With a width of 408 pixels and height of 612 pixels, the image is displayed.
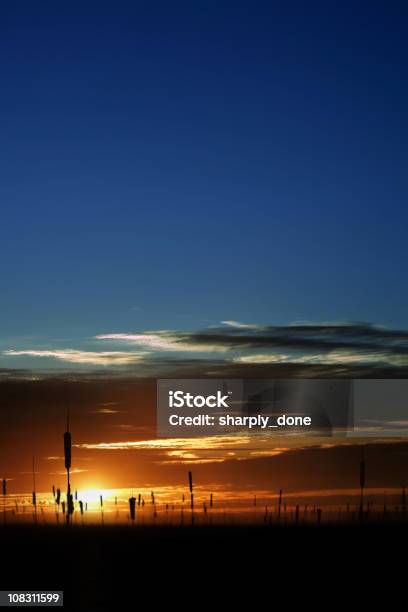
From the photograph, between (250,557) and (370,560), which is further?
(250,557)

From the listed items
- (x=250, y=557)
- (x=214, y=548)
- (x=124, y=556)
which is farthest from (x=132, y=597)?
(x=214, y=548)

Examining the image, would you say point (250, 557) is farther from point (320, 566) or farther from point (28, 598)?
point (28, 598)

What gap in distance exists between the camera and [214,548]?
501 feet

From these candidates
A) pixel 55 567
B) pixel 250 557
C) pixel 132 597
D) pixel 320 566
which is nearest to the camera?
pixel 132 597

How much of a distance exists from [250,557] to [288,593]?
57854mm

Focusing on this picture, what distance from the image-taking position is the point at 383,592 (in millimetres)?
66812

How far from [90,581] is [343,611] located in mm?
A: 31637

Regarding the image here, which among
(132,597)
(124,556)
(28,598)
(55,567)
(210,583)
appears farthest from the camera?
(124,556)

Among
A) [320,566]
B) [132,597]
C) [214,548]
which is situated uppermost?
[132,597]

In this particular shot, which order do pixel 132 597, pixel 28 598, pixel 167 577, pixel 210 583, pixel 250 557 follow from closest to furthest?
pixel 28 598, pixel 132 597, pixel 210 583, pixel 167 577, pixel 250 557

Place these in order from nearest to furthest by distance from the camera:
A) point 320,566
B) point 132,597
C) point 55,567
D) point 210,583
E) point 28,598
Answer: point 28,598, point 132,597, point 210,583, point 320,566, point 55,567

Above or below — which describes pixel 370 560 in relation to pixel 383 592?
below

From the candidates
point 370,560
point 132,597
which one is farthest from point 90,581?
point 370,560

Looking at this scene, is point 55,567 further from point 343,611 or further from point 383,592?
point 343,611
